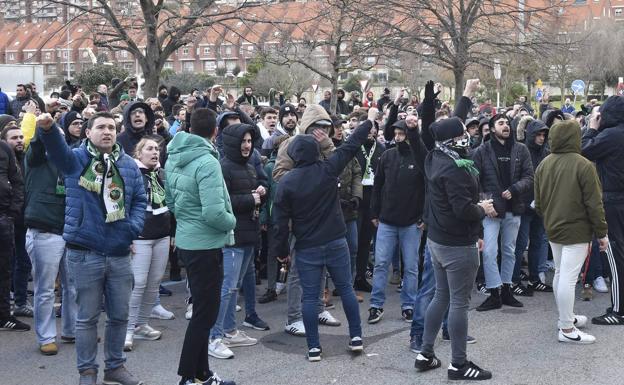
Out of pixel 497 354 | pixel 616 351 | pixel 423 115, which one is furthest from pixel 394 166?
pixel 616 351

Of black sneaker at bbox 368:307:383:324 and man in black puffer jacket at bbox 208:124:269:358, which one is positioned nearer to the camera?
man in black puffer jacket at bbox 208:124:269:358

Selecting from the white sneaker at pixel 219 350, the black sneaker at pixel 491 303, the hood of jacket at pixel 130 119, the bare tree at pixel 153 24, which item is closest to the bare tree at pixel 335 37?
the bare tree at pixel 153 24

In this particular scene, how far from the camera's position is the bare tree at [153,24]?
13797mm

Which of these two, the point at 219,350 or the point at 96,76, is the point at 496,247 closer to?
the point at 219,350

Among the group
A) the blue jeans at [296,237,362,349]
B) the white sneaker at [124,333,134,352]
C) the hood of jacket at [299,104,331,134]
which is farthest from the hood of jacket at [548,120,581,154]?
the white sneaker at [124,333,134,352]

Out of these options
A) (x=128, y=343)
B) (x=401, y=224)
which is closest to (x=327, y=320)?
(x=401, y=224)

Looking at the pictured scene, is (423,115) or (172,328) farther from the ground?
(423,115)

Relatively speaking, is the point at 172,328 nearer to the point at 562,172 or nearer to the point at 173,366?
the point at 173,366

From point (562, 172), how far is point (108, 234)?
4222 millimetres

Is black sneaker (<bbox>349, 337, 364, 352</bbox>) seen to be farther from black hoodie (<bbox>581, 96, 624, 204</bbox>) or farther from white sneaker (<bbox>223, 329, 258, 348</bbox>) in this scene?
black hoodie (<bbox>581, 96, 624, 204</bbox>)

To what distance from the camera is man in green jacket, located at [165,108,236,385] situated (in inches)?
231

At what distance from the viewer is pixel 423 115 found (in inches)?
263

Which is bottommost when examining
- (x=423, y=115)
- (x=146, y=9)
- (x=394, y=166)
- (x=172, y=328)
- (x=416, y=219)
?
(x=172, y=328)

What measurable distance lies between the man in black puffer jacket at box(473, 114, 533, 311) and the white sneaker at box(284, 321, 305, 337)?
87.4 inches
